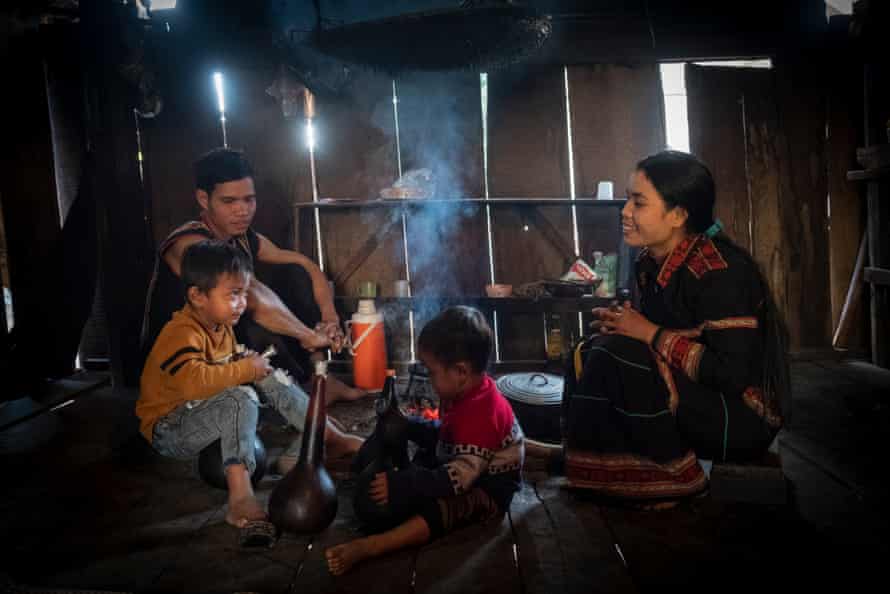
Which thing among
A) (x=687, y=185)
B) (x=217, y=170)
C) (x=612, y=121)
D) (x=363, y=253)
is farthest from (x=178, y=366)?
(x=612, y=121)

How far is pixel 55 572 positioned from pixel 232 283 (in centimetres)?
138

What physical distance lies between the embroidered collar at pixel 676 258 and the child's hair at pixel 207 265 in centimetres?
203

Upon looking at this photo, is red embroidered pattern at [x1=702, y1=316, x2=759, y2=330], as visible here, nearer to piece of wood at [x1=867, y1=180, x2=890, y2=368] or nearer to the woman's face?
the woman's face

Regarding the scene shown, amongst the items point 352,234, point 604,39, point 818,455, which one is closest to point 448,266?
point 352,234

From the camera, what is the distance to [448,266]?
5.37m

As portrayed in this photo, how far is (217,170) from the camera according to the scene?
395 cm

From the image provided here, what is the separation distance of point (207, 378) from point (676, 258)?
7.27 feet

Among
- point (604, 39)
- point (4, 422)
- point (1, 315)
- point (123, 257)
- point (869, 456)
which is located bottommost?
point (869, 456)

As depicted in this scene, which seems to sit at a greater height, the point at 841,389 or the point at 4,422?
the point at 4,422

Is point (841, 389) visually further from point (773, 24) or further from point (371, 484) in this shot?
point (371, 484)

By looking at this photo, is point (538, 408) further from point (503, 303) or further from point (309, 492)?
point (503, 303)

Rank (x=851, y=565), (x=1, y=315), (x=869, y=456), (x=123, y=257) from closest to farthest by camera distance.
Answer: (x=851, y=565) → (x=869, y=456) → (x=1, y=315) → (x=123, y=257)

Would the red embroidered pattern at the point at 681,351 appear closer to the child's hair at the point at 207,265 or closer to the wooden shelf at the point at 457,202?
the child's hair at the point at 207,265

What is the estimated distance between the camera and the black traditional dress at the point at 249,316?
390 centimetres
